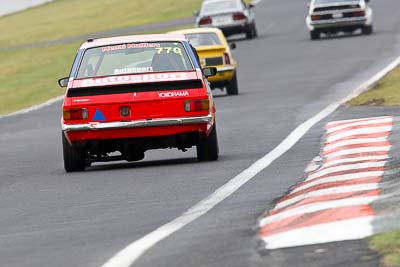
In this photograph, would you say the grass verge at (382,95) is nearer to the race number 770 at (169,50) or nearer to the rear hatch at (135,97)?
the race number 770 at (169,50)

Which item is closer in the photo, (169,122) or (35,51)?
(169,122)

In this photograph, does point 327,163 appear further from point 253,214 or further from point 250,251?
point 250,251

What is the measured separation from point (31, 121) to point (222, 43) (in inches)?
197

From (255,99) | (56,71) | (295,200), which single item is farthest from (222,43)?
(295,200)

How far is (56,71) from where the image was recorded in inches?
1590

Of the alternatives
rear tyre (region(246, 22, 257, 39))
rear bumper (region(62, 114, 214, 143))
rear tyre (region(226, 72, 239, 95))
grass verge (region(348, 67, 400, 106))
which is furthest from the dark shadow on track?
rear tyre (region(246, 22, 257, 39))

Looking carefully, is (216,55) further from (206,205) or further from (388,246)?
(388,246)

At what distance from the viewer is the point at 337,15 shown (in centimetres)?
4666

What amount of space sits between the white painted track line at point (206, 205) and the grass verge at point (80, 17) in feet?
117

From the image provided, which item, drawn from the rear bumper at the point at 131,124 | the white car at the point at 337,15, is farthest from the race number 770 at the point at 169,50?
the white car at the point at 337,15

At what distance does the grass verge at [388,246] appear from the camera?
294 inches

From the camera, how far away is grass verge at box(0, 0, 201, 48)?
5722 cm

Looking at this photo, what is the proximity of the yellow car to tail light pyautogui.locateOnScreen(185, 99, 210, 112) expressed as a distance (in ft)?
46.3

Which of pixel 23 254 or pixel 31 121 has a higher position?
pixel 23 254
